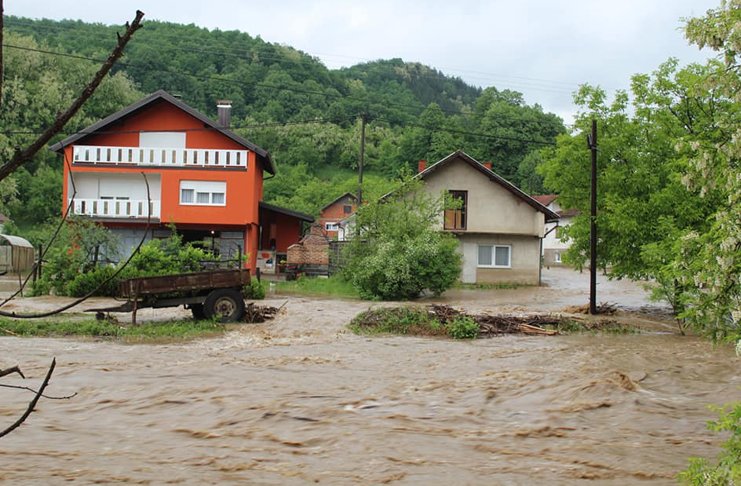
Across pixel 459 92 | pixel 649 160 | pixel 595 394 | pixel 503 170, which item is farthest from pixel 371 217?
pixel 459 92

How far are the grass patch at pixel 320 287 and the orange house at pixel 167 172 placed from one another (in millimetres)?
3489

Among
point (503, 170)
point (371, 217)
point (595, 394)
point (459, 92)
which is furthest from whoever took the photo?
point (459, 92)

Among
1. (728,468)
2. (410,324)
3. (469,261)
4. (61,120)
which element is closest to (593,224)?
(410,324)

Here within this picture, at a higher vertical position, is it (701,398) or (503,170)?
(503,170)

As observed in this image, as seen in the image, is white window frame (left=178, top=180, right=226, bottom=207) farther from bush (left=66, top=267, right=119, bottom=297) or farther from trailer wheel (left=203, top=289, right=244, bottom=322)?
trailer wheel (left=203, top=289, right=244, bottom=322)

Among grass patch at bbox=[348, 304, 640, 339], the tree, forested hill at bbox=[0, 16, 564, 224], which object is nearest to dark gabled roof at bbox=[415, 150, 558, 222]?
forested hill at bbox=[0, 16, 564, 224]

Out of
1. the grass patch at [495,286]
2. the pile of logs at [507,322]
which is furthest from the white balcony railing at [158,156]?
the pile of logs at [507,322]

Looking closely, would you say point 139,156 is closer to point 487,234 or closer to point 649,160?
point 487,234

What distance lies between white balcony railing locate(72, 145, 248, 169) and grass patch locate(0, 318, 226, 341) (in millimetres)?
17029

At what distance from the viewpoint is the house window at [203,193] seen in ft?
106

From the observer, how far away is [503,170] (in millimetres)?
76312

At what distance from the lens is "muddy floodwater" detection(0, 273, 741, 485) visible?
6.62 metres

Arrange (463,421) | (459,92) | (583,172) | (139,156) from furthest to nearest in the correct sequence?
(459,92), (139,156), (583,172), (463,421)

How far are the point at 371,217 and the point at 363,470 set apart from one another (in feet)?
71.1
